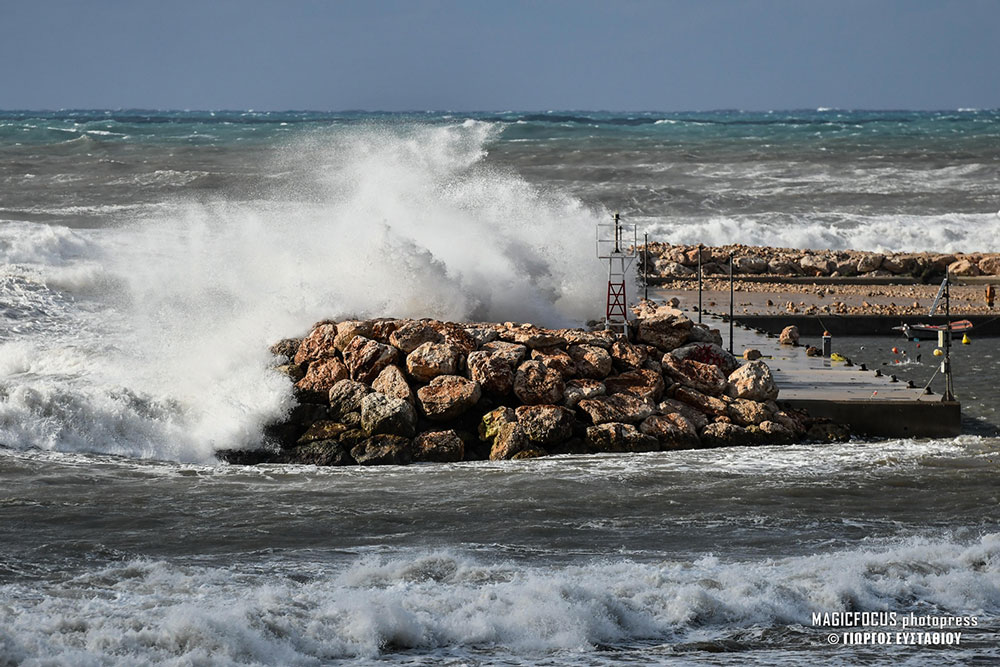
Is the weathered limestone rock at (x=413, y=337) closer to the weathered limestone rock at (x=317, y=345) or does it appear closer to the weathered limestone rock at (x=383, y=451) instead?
the weathered limestone rock at (x=317, y=345)

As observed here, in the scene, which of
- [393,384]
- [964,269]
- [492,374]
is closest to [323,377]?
[393,384]

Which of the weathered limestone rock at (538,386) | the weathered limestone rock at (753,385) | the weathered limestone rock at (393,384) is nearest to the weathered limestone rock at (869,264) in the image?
the weathered limestone rock at (753,385)

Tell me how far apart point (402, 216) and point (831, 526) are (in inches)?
397

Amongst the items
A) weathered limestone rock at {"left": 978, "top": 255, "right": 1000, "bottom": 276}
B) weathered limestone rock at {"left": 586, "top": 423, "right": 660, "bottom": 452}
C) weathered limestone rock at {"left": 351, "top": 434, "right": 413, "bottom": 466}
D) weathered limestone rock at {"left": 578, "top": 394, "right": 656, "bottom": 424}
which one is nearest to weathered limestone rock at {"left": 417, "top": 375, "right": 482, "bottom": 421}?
weathered limestone rock at {"left": 351, "top": 434, "right": 413, "bottom": 466}

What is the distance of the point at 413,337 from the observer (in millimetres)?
15656

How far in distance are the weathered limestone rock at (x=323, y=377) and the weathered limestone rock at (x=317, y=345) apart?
0.25 m

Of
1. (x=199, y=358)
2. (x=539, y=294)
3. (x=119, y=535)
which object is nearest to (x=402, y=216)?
(x=539, y=294)

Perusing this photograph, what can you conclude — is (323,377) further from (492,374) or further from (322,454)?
(492,374)

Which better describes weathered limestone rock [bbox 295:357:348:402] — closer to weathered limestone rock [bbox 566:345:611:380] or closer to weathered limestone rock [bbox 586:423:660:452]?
weathered limestone rock [bbox 566:345:611:380]

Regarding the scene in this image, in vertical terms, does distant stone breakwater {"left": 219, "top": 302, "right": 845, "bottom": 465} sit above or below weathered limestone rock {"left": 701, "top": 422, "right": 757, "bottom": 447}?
above

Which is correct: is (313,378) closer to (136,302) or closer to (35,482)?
(35,482)

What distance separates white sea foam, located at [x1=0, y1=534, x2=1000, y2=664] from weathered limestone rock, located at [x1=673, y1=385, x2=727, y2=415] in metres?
4.37

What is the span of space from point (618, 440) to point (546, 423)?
716 mm

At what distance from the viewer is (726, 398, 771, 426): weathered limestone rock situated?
1520cm
